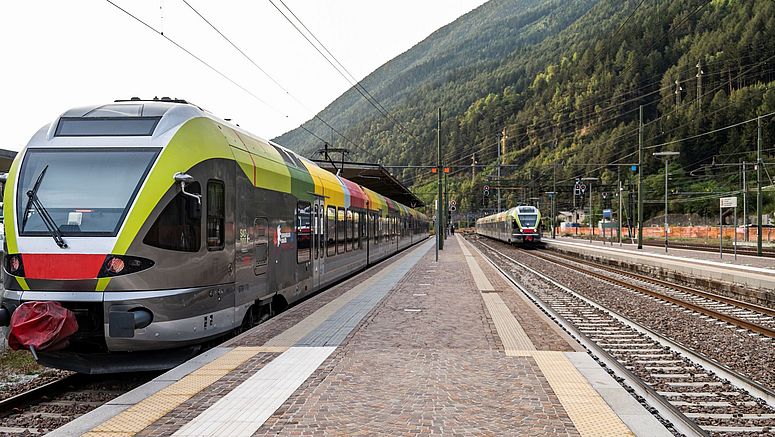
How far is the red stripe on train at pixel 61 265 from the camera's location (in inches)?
297

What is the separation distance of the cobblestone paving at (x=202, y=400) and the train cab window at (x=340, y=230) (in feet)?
34.0

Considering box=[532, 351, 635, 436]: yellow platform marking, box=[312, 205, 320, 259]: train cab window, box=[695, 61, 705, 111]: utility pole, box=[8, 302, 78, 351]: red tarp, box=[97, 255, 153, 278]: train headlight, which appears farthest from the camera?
box=[695, 61, 705, 111]: utility pole

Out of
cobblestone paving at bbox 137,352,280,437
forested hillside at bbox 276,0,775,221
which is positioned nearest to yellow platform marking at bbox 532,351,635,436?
cobblestone paving at bbox 137,352,280,437

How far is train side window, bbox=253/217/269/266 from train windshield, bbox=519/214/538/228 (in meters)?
39.6

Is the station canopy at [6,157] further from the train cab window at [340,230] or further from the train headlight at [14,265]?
the train headlight at [14,265]

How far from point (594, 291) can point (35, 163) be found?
599 inches

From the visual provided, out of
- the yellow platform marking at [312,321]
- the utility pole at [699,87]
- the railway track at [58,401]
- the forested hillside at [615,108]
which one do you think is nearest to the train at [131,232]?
the railway track at [58,401]

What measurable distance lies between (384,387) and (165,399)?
2185mm

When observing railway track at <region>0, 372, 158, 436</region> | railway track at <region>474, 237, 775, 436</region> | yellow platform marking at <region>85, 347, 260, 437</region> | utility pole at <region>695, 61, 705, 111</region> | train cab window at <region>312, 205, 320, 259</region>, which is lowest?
railway track at <region>0, 372, 158, 436</region>

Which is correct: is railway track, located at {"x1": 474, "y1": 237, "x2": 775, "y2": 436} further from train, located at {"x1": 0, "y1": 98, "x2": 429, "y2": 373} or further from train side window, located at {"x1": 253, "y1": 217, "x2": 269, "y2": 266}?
train, located at {"x1": 0, "y1": 98, "x2": 429, "y2": 373}

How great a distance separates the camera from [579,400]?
6082mm

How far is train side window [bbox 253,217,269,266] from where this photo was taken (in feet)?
35.0

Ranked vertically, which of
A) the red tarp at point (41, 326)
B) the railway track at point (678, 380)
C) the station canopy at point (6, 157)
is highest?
the station canopy at point (6, 157)

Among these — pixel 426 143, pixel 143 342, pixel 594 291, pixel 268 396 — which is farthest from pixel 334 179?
pixel 426 143
